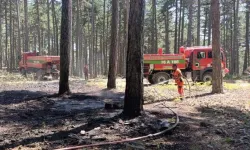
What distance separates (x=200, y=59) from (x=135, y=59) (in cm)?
1443

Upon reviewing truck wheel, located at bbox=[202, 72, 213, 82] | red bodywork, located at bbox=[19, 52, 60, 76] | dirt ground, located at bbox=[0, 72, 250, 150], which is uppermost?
red bodywork, located at bbox=[19, 52, 60, 76]

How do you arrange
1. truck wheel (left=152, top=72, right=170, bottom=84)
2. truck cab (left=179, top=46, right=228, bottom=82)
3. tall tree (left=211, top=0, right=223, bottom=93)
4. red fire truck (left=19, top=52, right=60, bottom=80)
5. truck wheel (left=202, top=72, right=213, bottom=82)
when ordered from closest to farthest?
tall tree (left=211, top=0, right=223, bottom=93), truck wheel (left=152, top=72, right=170, bottom=84), truck cab (left=179, top=46, right=228, bottom=82), truck wheel (left=202, top=72, right=213, bottom=82), red fire truck (left=19, top=52, right=60, bottom=80)

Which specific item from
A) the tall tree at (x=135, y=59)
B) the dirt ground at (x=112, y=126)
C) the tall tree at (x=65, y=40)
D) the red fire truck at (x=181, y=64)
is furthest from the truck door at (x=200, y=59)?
the tall tree at (x=135, y=59)

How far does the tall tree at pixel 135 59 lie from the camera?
8.28 metres

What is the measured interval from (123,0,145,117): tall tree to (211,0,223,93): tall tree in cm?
764

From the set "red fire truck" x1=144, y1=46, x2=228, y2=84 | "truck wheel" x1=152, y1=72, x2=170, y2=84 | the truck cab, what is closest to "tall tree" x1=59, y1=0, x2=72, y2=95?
"red fire truck" x1=144, y1=46, x2=228, y2=84

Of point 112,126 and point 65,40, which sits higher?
point 65,40

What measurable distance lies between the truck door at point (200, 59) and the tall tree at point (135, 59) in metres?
14.2

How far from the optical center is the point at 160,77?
850 inches

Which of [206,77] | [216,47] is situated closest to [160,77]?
[206,77]

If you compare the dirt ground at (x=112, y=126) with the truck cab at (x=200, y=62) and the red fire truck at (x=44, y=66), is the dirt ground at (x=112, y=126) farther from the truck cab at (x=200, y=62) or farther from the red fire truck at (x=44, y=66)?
the red fire truck at (x=44, y=66)

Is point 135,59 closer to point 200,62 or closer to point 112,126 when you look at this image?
point 112,126

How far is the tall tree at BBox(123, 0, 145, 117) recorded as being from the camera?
8.28 m

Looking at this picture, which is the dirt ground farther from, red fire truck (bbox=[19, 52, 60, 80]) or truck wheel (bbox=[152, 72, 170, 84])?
red fire truck (bbox=[19, 52, 60, 80])
